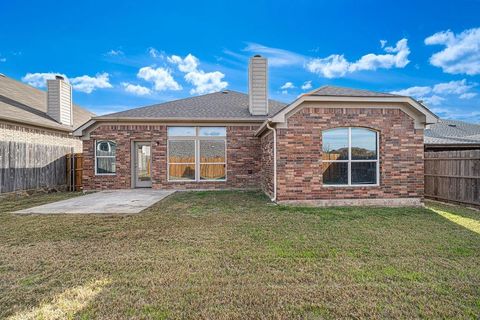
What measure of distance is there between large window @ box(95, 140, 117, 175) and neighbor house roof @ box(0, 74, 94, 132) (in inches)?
97.9

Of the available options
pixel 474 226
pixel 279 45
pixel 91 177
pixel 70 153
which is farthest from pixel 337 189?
pixel 70 153

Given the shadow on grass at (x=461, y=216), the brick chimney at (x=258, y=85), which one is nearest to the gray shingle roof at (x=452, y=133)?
the shadow on grass at (x=461, y=216)

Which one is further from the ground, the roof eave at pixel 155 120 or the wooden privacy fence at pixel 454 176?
the roof eave at pixel 155 120

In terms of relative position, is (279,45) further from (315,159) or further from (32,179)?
(32,179)

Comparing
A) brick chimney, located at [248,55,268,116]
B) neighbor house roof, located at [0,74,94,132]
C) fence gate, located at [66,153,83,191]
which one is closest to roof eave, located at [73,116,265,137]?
brick chimney, located at [248,55,268,116]

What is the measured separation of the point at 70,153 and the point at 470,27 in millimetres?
22106

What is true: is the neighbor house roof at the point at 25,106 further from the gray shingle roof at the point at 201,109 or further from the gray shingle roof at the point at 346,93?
the gray shingle roof at the point at 346,93

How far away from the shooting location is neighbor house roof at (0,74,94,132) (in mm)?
10125

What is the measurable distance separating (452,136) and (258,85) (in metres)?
11.1

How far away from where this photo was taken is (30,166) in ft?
34.1

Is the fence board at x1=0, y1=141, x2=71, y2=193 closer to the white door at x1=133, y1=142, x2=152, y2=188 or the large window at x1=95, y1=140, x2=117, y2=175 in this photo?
the large window at x1=95, y1=140, x2=117, y2=175

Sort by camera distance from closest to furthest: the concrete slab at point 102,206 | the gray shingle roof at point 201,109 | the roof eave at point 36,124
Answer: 1. the concrete slab at point 102,206
2. the roof eave at point 36,124
3. the gray shingle roof at point 201,109

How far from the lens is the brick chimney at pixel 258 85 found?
1167 cm

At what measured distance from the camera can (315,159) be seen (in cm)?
767
